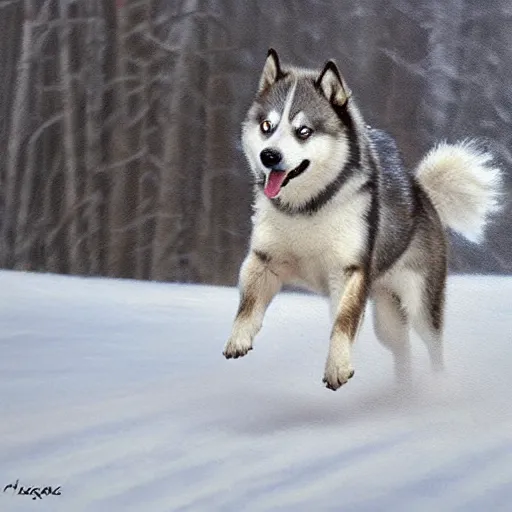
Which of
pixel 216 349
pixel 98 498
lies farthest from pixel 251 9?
pixel 98 498

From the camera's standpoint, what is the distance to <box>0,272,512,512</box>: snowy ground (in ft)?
5.11

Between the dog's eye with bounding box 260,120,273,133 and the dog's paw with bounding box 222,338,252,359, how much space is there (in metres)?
0.35

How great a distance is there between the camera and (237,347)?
1.63 meters

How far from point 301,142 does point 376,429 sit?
489 millimetres

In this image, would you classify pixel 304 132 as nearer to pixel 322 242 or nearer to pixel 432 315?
pixel 322 242

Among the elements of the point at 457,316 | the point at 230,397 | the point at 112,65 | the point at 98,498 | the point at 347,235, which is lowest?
the point at 98,498

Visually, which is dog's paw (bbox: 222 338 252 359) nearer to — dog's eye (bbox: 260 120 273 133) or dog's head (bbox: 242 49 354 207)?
dog's head (bbox: 242 49 354 207)

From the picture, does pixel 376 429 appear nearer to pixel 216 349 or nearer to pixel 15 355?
pixel 216 349

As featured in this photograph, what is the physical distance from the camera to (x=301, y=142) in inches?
60.9

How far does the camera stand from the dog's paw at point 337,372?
156 cm

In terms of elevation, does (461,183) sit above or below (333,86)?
below
